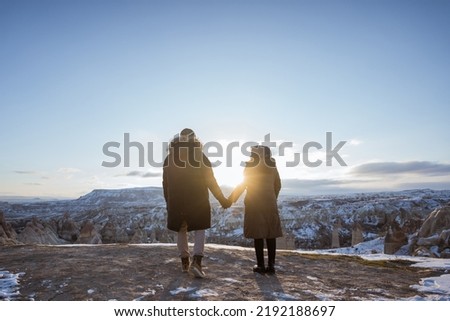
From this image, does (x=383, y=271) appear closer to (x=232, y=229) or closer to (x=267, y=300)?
(x=267, y=300)

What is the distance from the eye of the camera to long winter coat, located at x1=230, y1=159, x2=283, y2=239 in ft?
21.8

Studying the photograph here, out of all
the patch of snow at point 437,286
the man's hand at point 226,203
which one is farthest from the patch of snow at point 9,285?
the patch of snow at point 437,286

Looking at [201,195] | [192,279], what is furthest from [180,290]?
[201,195]

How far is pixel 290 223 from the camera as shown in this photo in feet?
479

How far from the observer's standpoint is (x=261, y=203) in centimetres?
678

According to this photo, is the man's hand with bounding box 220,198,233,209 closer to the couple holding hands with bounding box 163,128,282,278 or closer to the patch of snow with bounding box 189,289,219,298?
the couple holding hands with bounding box 163,128,282,278

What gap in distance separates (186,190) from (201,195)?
298 millimetres

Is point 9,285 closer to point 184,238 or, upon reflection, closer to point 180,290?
point 180,290

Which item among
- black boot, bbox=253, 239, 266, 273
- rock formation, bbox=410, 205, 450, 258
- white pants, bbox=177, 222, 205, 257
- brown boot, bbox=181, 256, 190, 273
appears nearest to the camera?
white pants, bbox=177, 222, 205, 257

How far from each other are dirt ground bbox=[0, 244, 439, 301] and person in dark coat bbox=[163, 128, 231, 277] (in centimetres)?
80

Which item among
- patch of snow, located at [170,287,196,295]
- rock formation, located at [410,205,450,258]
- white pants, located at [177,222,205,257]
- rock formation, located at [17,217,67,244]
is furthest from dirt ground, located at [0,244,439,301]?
rock formation, located at [17,217,67,244]

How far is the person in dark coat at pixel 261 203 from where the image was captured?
6.63 metres
